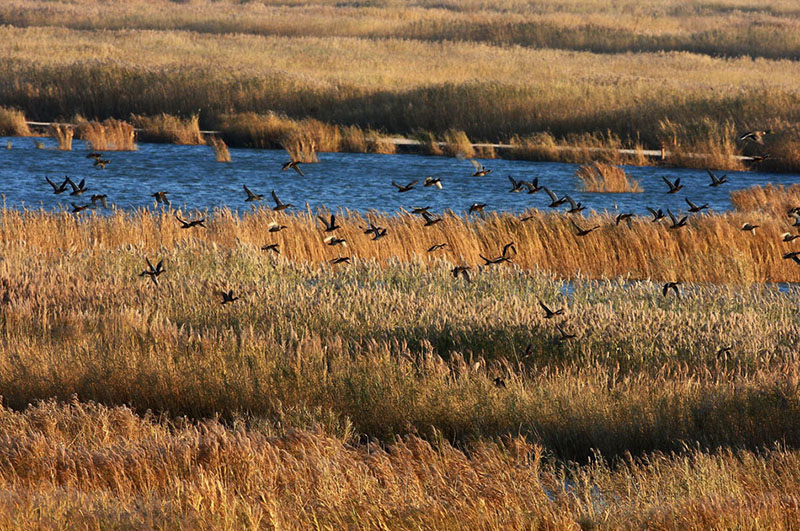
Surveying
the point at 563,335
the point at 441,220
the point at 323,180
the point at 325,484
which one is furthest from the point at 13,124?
the point at 325,484

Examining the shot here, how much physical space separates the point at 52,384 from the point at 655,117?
26887 mm

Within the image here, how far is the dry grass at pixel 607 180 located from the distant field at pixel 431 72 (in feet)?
17.4

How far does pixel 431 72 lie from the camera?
1811 inches

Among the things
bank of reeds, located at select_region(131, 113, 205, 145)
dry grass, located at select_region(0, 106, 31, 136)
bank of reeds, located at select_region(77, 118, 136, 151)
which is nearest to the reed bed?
bank of reeds, located at select_region(77, 118, 136, 151)

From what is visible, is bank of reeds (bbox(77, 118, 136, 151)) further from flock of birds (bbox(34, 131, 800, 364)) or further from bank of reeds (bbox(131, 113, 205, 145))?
flock of birds (bbox(34, 131, 800, 364))

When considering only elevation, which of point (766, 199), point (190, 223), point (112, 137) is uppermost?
point (190, 223)

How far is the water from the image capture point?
76.8ft

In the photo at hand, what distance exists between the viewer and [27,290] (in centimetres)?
1162

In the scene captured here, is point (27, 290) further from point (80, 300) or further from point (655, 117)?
point (655, 117)

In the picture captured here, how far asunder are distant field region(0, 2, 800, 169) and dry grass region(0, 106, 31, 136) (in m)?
3.14

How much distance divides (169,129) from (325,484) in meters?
30.4

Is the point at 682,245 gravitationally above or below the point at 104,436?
below

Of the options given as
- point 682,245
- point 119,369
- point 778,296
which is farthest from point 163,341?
point 682,245

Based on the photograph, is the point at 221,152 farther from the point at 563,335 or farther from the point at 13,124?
the point at 563,335
